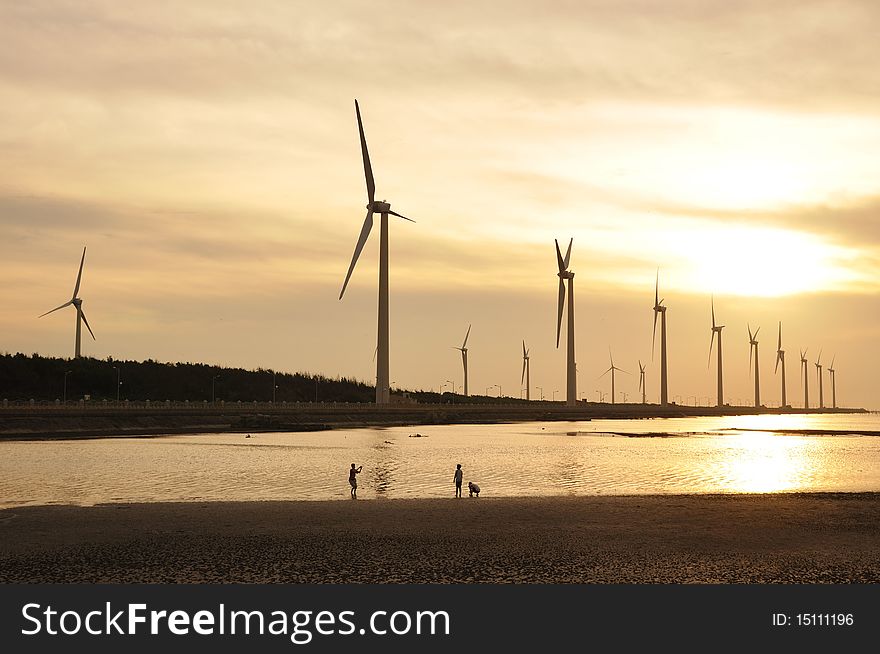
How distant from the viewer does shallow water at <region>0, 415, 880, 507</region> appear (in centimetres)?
4334

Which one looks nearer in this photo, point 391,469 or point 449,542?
point 449,542

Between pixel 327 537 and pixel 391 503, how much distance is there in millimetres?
9772

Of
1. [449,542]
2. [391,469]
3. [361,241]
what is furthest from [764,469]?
[361,241]

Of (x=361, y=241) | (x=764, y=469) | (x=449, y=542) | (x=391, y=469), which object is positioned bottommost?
(x=764, y=469)

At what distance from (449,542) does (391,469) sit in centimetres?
3503

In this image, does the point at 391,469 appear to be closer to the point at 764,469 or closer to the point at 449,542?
the point at 764,469

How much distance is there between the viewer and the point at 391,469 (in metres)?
59.1

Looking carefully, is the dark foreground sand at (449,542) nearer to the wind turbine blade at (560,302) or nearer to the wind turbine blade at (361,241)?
the wind turbine blade at (361,241)

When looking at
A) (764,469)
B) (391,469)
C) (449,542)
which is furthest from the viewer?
(764,469)

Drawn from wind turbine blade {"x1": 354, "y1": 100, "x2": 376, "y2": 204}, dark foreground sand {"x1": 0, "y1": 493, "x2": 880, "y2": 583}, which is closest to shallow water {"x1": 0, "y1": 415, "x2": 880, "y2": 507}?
dark foreground sand {"x1": 0, "y1": 493, "x2": 880, "y2": 583}

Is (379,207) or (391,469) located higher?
(379,207)

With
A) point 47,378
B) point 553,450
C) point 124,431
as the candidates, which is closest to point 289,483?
point 553,450

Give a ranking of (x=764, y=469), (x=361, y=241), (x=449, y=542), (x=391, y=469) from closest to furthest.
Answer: (x=449, y=542) → (x=391, y=469) → (x=764, y=469) → (x=361, y=241)

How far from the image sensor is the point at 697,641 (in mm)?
15414
